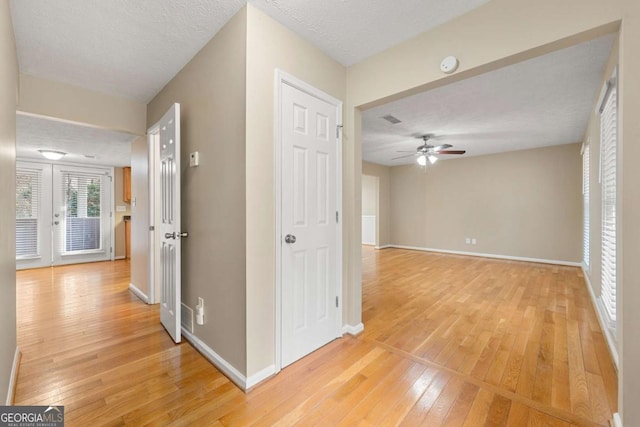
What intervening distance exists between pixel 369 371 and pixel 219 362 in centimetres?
108

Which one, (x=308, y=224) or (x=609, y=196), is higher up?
(x=609, y=196)

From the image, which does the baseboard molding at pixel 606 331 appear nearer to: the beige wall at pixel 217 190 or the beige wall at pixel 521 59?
the beige wall at pixel 521 59

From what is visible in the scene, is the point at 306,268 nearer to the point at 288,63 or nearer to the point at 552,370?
the point at 288,63

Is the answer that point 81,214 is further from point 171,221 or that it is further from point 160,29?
point 160,29

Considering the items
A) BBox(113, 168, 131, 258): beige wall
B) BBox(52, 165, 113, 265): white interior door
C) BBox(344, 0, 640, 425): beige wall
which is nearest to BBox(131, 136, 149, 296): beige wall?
BBox(344, 0, 640, 425): beige wall

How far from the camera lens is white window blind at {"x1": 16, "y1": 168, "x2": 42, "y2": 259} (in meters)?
5.51

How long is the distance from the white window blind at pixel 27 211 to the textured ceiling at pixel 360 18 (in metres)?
6.80

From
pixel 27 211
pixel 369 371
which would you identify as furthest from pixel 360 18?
pixel 27 211

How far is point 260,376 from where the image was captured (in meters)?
1.80

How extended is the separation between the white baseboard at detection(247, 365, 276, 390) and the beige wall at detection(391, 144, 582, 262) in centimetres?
629

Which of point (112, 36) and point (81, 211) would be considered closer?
point (112, 36)

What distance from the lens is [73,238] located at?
620 centimetres

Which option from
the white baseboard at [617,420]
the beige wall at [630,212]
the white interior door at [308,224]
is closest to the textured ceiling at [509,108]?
the beige wall at [630,212]

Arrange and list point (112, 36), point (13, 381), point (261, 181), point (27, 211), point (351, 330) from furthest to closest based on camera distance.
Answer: point (27, 211)
point (351, 330)
point (112, 36)
point (261, 181)
point (13, 381)
